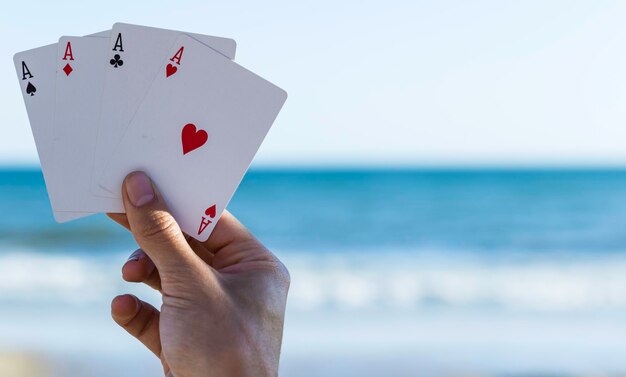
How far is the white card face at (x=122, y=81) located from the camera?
1.91 metres

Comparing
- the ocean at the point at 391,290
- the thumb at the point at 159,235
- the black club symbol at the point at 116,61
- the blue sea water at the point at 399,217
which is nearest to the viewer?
the thumb at the point at 159,235

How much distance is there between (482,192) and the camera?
24516 mm

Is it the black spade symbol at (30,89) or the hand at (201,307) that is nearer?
the hand at (201,307)

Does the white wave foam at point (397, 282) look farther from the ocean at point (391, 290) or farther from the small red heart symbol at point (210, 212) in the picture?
the small red heart symbol at point (210, 212)

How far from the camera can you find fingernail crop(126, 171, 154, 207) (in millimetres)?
1796

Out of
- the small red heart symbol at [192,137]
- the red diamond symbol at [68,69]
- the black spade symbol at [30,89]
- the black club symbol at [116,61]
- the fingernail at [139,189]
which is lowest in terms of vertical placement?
the fingernail at [139,189]

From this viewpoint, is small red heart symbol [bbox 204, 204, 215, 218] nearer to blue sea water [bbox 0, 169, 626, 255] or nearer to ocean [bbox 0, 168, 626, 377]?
ocean [bbox 0, 168, 626, 377]

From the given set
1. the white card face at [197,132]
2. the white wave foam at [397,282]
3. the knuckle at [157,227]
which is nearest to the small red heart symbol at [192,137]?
the white card face at [197,132]

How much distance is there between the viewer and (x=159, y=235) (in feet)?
5.60

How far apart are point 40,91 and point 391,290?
6280mm

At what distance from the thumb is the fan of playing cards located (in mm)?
185

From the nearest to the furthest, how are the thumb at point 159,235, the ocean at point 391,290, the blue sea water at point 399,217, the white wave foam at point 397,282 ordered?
the thumb at point 159,235
the ocean at point 391,290
the white wave foam at point 397,282
the blue sea water at point 399,217

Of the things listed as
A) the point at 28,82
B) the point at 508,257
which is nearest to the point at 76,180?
the point at 28,82

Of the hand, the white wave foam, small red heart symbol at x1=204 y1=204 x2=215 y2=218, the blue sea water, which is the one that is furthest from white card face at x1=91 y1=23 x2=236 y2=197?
the blue sea water
